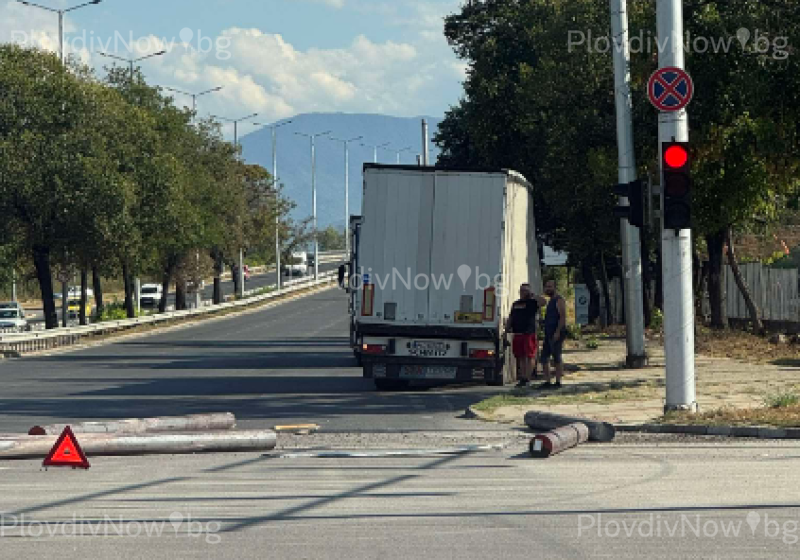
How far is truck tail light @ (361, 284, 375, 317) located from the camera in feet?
75.5

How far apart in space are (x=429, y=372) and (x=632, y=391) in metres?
3.64

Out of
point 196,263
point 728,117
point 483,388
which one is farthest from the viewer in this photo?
point 196,263

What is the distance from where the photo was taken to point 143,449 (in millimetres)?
14367

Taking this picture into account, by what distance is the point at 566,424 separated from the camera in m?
15.8

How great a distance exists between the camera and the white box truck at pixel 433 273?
74.7 feet

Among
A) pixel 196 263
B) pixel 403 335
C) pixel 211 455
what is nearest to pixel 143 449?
pixel 211 455

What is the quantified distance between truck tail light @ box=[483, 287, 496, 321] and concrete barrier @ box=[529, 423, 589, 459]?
7.47 meters

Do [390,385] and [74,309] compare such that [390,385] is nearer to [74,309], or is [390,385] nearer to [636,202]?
[636,202]

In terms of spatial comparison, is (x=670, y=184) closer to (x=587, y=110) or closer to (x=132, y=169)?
(x=587, y=110)

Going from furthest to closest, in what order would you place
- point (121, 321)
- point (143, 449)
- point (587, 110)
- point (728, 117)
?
point (121, 321) → point (587, 110) → point (728, 117) → point (143, 449)

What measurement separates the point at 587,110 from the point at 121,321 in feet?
106

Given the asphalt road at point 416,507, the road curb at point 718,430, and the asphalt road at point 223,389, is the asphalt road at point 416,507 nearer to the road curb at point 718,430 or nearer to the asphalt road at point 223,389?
the road curb at point 718,430

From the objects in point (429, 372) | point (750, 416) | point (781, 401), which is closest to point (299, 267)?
point (429, 372)

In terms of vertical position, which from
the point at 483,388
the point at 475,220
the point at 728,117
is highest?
the point at 728,117
